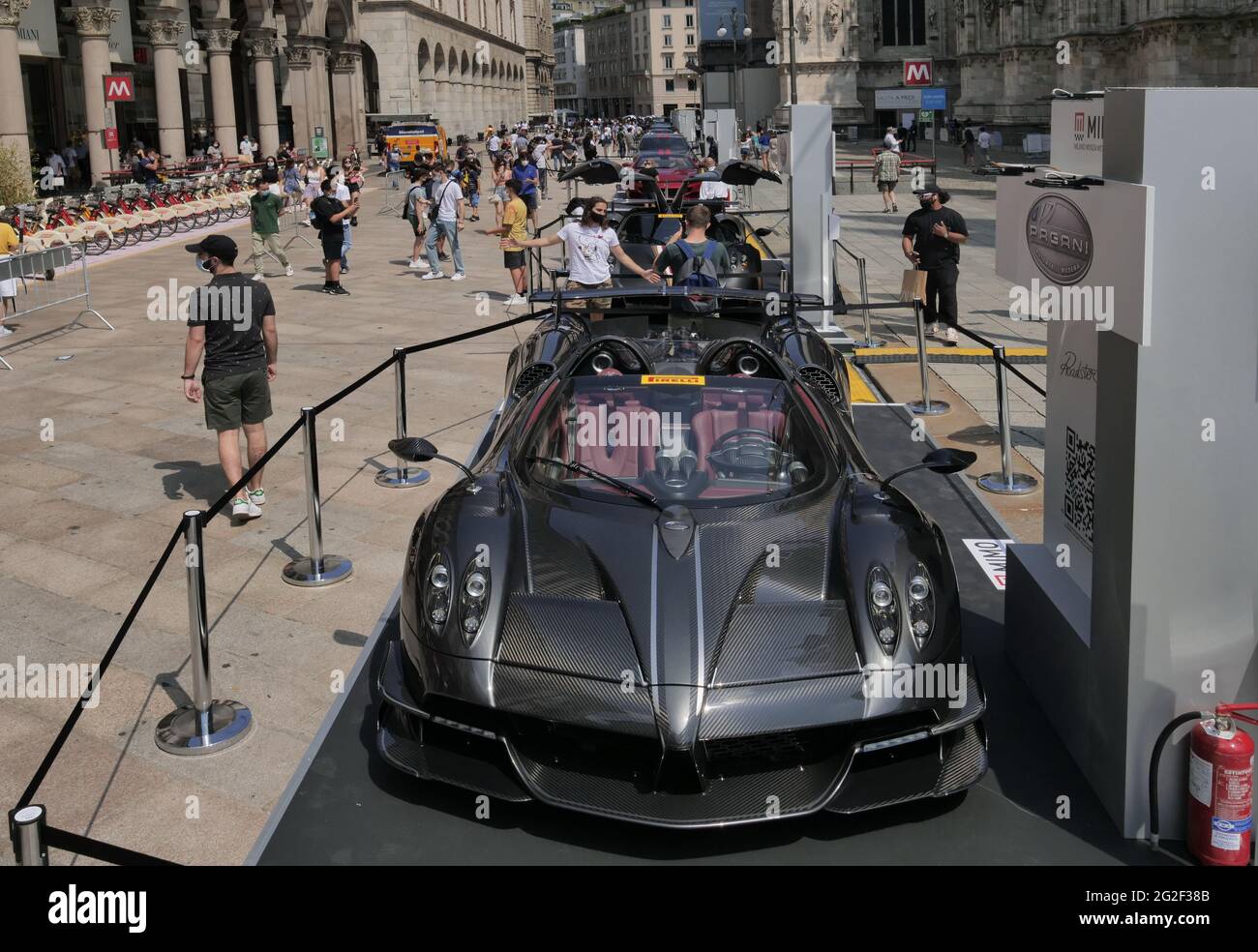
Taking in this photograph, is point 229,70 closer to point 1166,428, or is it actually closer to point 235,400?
point 235,400

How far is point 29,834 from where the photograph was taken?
3.35m

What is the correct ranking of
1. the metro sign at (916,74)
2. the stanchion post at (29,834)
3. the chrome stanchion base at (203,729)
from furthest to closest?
the metro sign at (916,74) → the chrome stanchion base at (203,729) → the stanchion post at (29,834)

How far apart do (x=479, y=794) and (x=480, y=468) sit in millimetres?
1979

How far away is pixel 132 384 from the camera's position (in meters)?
13.3

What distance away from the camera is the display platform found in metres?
4.34

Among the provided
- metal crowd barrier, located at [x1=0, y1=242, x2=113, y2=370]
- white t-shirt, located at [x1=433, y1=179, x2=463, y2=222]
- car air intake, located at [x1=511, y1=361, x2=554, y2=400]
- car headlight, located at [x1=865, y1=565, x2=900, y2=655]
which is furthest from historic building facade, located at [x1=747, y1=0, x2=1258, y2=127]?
car headlight, located at [x1=865, y1=565, x2=900, y2=655]

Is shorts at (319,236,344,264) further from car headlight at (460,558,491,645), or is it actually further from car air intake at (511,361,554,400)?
car headlight at (460,558,491,645)

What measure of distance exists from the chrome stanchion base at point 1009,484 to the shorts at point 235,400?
5.24m

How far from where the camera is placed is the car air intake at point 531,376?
751cm

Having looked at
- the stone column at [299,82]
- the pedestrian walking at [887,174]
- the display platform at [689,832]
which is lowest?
the display platform at [689,832]

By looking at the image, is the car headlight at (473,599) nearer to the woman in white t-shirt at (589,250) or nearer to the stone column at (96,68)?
the woman in white t-shirt at (589,250)

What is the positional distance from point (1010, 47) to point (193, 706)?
55327 millimetres

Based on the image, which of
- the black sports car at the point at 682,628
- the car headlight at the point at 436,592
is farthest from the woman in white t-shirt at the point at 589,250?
the car headlight at the point at 436,592

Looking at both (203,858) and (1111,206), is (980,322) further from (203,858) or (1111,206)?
(203,858)
